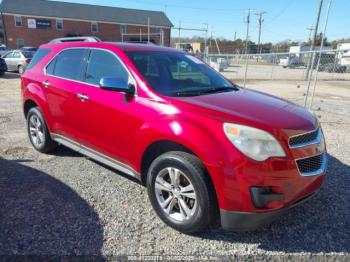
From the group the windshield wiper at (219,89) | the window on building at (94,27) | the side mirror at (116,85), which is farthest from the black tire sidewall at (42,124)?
the window on building at (94,27)

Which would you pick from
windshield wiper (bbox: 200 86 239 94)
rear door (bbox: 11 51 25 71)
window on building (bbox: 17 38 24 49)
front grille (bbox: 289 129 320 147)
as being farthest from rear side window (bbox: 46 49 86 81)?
window on building (bbox: 17 38 24 49)

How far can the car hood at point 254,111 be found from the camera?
8.95 feet

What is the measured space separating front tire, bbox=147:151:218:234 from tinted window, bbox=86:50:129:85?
3.78 ft

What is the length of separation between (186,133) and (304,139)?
3.58 ft

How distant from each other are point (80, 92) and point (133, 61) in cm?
86

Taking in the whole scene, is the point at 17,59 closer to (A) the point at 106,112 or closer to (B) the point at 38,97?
(B) the point at 38,97

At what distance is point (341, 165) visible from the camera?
481 cm

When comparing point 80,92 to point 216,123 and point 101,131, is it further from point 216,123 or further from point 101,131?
point 216,123

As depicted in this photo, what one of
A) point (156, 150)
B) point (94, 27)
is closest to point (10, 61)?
point (156, 150)

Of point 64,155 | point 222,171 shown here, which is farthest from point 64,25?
point 222,171

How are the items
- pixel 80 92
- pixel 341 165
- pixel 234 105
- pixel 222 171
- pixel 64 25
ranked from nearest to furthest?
pixel 222 171
pixel 234 105
pixel 80 92
pixel 341 165
pixel 64 25

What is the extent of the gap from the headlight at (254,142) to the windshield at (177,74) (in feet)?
3.01

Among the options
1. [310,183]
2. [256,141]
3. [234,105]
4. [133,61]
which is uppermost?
[133,61]

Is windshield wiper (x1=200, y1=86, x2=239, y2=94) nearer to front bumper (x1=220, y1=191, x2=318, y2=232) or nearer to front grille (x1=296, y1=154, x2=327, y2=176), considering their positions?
front grille (x1=296, y1=154, x2=327, y2=176)
